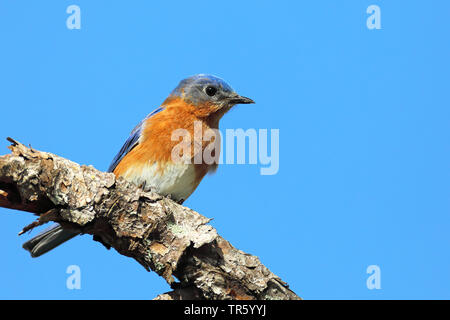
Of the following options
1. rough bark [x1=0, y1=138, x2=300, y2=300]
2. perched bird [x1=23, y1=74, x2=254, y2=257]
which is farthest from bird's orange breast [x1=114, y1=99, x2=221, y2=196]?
rough bark [x1=0, y1=138, x2=300, y2=300]

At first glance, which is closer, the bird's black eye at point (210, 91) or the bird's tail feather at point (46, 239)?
the bird's tail feather at point (46, 239)

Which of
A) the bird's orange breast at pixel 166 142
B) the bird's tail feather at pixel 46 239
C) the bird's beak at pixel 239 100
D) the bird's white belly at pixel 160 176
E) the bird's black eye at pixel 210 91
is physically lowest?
the bird's tail feather at pixel 46 239

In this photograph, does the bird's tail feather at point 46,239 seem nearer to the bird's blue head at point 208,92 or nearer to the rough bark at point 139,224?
the rough bark at point 139,224

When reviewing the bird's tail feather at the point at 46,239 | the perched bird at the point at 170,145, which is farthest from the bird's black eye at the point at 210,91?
the bird's tail feather at the point at 46,239

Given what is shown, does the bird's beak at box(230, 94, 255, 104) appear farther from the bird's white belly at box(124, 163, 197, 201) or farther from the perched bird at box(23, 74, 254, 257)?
the bird's white belly at box(124, 163, 197, 201)

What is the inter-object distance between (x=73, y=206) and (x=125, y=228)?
612mm

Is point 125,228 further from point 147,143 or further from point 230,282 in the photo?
point 147,143

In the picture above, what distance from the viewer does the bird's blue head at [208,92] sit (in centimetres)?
866

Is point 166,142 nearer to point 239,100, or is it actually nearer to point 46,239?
point 239,100

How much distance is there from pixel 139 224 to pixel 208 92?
337 centimetres

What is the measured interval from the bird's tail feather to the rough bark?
3.96ft

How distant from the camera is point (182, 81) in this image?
9016 millimetres

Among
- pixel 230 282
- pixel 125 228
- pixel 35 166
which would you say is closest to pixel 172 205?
pixel 125 228

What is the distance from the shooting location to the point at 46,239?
7316mm
